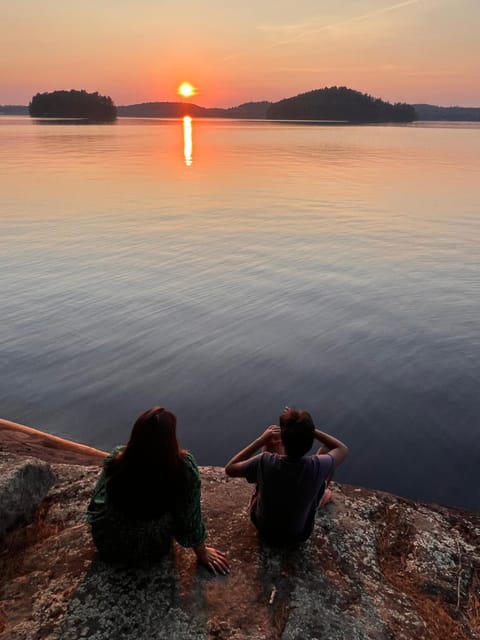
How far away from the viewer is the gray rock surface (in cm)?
463

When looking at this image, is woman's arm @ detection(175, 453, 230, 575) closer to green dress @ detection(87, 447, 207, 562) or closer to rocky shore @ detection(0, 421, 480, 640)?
green dress @ detection(87, 447, 207, 562)

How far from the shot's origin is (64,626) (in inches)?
178

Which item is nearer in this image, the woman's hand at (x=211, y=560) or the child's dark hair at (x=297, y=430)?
the child's dark hair at (x=297, y=430)

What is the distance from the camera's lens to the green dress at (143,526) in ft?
16.0

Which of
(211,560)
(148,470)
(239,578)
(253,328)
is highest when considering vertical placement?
(148,470)

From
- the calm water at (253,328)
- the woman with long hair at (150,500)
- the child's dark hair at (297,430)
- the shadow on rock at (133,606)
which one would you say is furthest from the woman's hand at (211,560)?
the calm water at (253,328)

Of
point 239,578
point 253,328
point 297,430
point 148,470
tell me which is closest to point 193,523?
point 239,578

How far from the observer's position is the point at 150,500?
15.3 feet

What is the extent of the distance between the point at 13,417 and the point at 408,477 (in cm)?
806

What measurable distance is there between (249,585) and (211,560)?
1.48 feet

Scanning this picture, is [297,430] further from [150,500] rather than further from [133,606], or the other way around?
[133,606]

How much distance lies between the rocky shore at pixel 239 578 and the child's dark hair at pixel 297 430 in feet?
4.92

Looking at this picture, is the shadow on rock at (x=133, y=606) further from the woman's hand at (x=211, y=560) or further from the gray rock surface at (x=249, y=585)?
the woman's hand at (x=211, y=560)

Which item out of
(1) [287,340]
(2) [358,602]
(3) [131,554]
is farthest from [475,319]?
(3) [131,554]
